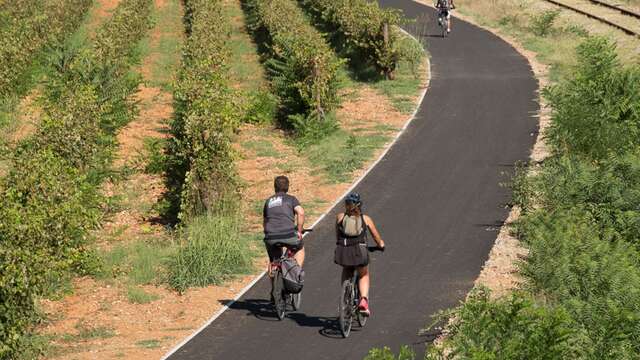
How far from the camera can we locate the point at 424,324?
597 inches

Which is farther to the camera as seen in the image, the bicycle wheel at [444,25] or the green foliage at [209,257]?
the bicycle wheel at [444,25]

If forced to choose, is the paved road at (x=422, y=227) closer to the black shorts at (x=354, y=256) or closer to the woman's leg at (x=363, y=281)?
the woman's leg at (x=363, y=281)

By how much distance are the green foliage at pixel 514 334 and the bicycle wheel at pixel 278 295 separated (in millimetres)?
2918

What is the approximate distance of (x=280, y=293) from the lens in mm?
15594

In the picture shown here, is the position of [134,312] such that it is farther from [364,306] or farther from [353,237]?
[353,237]

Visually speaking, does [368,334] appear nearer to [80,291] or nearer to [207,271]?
[207,271]

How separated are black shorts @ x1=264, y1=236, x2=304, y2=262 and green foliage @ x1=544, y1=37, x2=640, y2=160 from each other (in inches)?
367

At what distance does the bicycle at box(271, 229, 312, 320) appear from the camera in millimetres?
15328

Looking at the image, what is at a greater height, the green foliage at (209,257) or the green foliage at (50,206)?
the green foliage at (50,206)

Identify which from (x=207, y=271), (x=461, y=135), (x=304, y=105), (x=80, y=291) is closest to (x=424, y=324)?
(x=207, y=271)

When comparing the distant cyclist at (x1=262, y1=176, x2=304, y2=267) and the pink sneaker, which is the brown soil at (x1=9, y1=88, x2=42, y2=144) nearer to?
the distant cyclist at (x1=262, y1=176, x2=304, y2=267)

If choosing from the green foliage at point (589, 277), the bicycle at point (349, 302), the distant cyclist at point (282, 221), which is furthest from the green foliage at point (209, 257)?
the green foliage at point (589, 277)

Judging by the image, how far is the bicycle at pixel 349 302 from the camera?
1439 centimetres

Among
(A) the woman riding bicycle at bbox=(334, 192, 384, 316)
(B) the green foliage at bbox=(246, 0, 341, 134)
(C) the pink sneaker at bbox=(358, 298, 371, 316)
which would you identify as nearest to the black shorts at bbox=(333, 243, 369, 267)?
(A) the woman riding bicycle at bbox=(334, 192, 384, 316)
